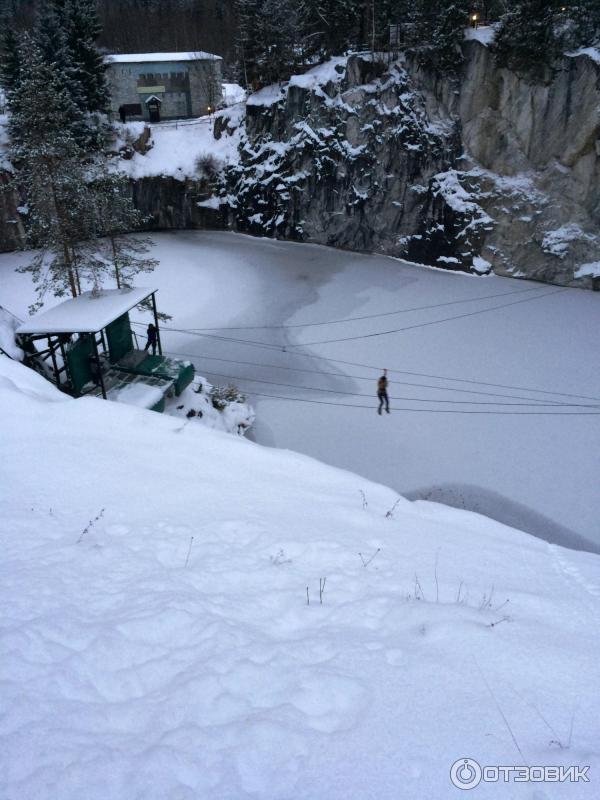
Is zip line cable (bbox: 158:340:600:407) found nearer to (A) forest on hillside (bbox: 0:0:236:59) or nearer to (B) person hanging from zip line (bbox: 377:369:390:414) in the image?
(B) person hanging from zip line (bbox: 377:369:390:414)

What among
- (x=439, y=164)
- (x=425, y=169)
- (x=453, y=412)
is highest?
(x=439, y=164)

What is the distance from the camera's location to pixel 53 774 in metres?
2.44

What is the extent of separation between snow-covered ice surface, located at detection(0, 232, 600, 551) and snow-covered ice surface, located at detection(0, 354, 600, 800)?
708cm

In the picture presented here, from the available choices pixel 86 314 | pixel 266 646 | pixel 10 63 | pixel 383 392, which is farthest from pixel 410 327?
pixel 10 63

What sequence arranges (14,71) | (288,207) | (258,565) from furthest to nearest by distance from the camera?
(288,207)
(14,71)
(258,565)

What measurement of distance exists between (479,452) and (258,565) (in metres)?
11.5

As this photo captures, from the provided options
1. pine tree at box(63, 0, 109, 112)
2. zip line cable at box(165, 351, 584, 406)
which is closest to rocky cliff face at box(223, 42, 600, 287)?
pine tree at box(63, 0, 109, 112)

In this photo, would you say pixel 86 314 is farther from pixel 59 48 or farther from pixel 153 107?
pixel 153 107

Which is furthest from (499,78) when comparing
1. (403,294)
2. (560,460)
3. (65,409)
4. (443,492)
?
(65,409)

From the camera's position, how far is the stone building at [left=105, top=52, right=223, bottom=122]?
4472cm

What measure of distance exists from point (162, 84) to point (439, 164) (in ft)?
101

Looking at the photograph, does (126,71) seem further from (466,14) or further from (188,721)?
(188,721)

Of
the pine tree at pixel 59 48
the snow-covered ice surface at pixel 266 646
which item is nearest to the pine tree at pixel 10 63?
the pine tree at pixel 59 48

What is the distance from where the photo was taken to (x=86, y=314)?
14719 millimetres
